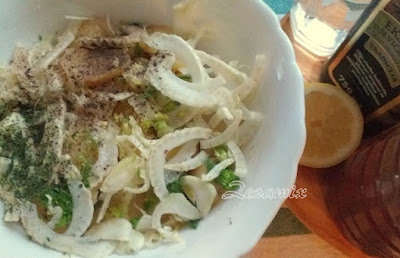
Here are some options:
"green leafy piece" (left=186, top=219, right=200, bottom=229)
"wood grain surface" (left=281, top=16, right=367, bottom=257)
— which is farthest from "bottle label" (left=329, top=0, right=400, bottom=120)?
"green leafy piece" (left=186, top=219, right=200, bottom=229)

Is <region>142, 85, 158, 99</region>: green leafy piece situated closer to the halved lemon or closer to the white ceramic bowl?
the white ceramic bowl

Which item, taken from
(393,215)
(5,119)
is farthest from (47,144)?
(393,215)

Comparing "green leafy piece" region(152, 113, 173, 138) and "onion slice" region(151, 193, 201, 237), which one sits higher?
"green leafy piece" region(152, 113, 173, 138)

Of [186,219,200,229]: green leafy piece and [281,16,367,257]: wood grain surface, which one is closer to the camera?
[186,219,200,229]: green leafy piece

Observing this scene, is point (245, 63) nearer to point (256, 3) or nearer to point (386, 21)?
point (256, 3)

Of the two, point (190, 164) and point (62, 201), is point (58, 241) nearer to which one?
point (62, 201)

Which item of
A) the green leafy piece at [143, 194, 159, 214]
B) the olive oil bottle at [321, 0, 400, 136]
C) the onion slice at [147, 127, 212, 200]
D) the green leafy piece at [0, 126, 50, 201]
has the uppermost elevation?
the olive oil bottle at [321, 0, 400, 136]

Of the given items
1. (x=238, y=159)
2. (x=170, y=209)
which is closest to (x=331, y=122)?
(x=238, y=159)

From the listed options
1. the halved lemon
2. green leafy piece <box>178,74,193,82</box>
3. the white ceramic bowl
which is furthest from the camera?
the halved lemon
